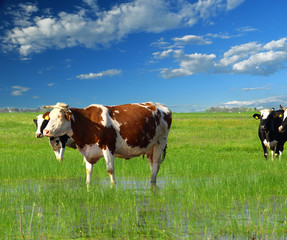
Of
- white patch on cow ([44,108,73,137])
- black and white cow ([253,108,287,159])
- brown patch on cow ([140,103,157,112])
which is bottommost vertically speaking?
black and white cow ([253,108,287,159])

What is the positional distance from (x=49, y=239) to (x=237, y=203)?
3.89m

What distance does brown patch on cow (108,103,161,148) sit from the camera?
9352 mm

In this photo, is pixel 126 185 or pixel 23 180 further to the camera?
pixel 23 180

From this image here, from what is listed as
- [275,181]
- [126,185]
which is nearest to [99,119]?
[126,185]

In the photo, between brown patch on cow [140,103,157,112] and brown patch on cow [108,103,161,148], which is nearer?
brown patch on cow [108,103,161,148]

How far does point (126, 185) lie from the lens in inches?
379

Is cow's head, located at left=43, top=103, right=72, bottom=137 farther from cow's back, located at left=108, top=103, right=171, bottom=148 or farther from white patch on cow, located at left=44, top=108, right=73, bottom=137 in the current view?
cow's back, located at left=108, top=103, right=171, bottom=148

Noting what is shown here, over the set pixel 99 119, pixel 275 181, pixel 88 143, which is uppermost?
pixel 99 119

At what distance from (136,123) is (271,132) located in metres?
8.95

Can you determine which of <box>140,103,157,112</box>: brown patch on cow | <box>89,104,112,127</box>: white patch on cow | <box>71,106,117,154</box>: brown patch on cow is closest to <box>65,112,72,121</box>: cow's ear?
<box>71,106,117,154</box>: brown patch on cow

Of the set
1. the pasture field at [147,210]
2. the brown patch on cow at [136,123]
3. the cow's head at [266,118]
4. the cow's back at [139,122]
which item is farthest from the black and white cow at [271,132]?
the brown patch on cow at [136,123]

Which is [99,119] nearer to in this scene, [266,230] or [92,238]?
[92,238]

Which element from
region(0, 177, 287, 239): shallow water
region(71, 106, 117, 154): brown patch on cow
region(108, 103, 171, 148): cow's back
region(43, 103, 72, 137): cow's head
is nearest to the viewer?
region(0, 177, 287, 239): shallow water

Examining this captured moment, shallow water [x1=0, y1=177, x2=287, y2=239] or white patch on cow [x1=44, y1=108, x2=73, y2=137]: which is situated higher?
white patch on cow [x1=44, y1=108, x2=73, y2=137]
